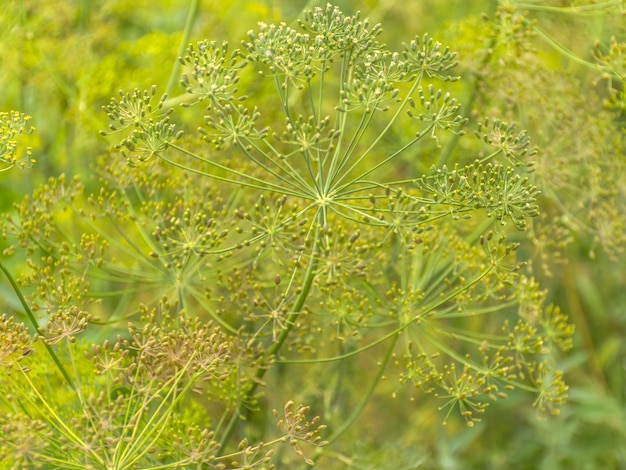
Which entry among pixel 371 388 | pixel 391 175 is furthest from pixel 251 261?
pixel 391 175

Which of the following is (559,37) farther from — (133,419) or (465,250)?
(133,419)

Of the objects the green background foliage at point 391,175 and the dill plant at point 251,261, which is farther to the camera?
the green background foliage at point 391,175

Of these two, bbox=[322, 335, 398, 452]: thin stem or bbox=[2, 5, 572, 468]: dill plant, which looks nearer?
bbox=[2, 5, 572, 468]: dill plant

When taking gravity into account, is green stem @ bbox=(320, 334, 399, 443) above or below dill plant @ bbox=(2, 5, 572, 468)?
below

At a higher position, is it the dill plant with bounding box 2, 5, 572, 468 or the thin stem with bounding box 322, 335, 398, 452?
the dill plant with bounding box 2, 5, 572, 468

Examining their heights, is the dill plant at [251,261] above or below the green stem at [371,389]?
above

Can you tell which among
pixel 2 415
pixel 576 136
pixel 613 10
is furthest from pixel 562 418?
pixel 2 415

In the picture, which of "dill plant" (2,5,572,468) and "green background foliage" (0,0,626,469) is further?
"green background foliage" (0,0,626,469)

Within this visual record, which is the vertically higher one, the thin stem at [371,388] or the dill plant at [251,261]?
the dill plant at [251,261]
